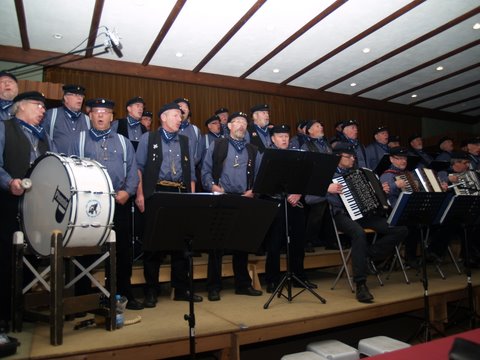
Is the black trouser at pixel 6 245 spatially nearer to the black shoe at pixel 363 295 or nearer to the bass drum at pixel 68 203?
the bass drum at pixel 68 203

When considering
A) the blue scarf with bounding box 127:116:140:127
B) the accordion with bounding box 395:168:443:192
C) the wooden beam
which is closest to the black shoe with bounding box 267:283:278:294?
the accordion with bounding box 395:168:443:192

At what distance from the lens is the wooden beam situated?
6.86 m

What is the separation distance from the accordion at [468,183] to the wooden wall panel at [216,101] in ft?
14.1

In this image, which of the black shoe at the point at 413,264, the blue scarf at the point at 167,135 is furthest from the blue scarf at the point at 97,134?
the black shoe at the point at 413,264

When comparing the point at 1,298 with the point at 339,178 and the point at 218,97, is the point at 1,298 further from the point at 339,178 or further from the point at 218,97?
the point at 218,97

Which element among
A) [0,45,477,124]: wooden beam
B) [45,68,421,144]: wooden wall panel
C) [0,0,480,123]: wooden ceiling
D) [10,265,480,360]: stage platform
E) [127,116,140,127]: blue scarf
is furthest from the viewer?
[45,68,421,144]: wooden wall panel

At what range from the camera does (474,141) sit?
7715 millimetres

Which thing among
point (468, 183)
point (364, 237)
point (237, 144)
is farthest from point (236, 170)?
point (468, 183)

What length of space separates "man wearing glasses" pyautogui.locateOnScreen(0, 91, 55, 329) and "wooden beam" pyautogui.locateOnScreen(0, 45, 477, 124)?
158 inches

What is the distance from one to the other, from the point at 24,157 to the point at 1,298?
3.80 feet

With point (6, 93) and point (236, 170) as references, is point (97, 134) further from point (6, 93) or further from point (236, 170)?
point (236, 170)

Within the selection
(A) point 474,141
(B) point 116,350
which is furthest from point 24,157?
(A) point 474,141

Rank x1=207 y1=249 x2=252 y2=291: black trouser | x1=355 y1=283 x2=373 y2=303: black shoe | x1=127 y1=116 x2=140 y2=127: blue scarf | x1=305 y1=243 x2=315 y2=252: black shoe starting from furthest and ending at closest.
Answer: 1. x1=127 y1=116 x2=140 y2=127: blue scarf
2. x1=305 y1=243 x2=315 y2=252: black shoe
3. x1=207 y1=249 x2=252 y2=291: black trouser
4. x1=355 y1=283 x2=373 y2=303: black shoe

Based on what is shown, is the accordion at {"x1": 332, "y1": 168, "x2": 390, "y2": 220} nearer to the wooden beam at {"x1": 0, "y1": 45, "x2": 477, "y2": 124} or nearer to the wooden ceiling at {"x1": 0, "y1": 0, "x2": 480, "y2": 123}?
the wooden ceiling at {"x1": 0, "y1": 0, "x2": 480, "y2": 123}
